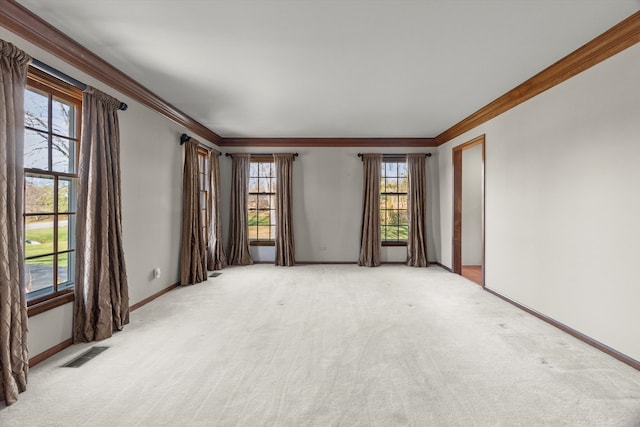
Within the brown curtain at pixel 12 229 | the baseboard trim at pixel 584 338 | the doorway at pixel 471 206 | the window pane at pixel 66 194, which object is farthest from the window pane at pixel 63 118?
the doorway at pixel 471 206

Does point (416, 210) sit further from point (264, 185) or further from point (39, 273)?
point (39, 273)

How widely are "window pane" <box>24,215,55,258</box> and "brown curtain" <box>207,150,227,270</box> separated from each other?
3.33 metres

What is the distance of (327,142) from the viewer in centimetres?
661

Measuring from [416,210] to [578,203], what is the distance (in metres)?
3.59

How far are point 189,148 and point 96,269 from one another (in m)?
2.64

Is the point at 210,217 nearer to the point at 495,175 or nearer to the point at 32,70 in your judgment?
the point at 32,70

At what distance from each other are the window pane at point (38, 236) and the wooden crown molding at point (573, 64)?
16.2 ft

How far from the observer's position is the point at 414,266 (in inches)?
253

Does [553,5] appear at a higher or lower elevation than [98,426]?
higher

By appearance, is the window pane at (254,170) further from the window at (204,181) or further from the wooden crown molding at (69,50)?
the wooden crown molding at (69,50)

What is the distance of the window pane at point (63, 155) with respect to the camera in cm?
270

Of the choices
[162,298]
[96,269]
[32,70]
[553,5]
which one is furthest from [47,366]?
[553,5]

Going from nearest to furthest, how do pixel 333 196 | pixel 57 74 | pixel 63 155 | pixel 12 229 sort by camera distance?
pixel 12 229, pixel 57 74, pixel 63 155, pixel 333 196

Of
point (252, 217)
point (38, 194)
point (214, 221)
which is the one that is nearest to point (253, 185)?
point (252, 217)
